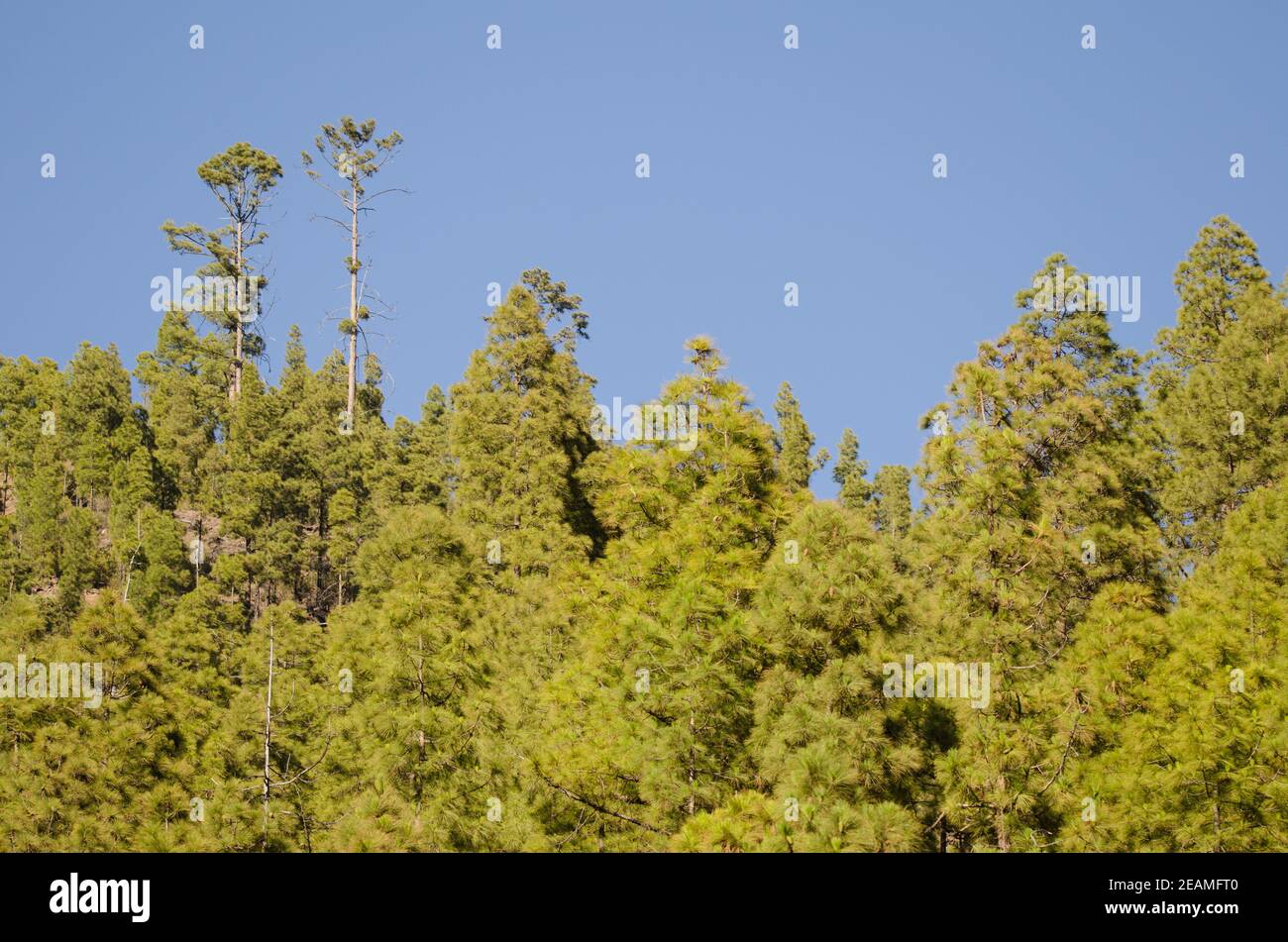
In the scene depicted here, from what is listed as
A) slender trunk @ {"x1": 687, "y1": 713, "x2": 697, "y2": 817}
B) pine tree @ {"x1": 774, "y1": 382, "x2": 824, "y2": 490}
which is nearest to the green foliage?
slender trunk @ {"x1": 687, "y1": 713, "x2": 697, "y2": 817}

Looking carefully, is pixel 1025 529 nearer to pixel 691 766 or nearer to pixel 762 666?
pixel 762 666

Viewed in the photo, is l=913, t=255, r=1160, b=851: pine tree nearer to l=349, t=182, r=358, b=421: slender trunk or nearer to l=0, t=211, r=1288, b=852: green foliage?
l=0, t=211, r=1288, b=852: green foliage

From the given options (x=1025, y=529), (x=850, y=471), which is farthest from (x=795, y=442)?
(x=1025, y=529)

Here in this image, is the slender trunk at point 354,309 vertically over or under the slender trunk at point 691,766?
over

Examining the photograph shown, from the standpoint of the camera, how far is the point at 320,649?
35062mm

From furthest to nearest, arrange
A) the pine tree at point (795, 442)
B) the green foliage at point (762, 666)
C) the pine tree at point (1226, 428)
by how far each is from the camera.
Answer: the pine tree at point (795, 442)
the pine tree at point (1226, 428)
the green foliage at point (762, 666)

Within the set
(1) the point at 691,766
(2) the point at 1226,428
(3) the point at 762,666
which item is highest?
(2) the point at 1226,428

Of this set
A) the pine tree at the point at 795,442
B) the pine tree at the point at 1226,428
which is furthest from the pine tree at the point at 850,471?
the pine tree at the point at 1226,428

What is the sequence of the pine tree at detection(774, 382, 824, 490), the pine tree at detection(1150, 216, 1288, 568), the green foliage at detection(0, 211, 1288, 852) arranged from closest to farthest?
the green foliage at detection(0, 211, 1288, 852) → the pine tree at detection(1150, 216, 1288, 568) → the pine tree at detection(774, 382, 824, 490)

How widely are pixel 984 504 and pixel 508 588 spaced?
57.1 feet

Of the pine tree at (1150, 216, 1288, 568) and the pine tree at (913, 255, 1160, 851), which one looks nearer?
the pine tree at (913, 255, 1160, 851)

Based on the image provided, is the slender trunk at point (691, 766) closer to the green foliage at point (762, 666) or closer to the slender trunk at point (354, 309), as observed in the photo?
the green foliage at point (762, 666)
